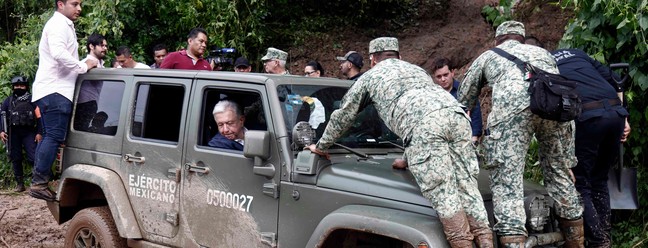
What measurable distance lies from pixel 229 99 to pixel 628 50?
336 cm

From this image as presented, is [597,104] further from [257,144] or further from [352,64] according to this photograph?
[352,64]

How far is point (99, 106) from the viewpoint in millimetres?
5391

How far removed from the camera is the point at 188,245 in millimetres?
4598

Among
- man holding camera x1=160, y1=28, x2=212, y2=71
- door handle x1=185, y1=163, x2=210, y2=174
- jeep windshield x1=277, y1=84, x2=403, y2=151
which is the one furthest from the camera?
man holding camera x1=160, y1=28, x2=212, y2=71

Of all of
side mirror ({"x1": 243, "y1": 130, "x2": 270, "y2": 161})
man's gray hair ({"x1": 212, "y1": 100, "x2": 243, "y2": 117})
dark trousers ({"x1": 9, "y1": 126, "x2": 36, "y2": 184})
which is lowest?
dark trousers ({"x1": 9, "y1": 126, "x2": 36, "y2": 184})

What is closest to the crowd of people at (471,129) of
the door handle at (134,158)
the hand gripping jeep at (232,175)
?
the hand gripping jeep at (232,175)

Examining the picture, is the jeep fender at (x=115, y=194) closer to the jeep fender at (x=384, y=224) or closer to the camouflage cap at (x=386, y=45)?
the jeep fender at (x=384, y=224)

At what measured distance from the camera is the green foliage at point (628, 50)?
552 centimetres

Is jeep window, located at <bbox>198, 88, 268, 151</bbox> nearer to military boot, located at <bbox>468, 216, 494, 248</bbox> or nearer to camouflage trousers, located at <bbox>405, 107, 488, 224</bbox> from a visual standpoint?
camouflage trousers, located at <bbox>405, 107, 488, 224</bbox>

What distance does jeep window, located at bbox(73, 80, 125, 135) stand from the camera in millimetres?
5211

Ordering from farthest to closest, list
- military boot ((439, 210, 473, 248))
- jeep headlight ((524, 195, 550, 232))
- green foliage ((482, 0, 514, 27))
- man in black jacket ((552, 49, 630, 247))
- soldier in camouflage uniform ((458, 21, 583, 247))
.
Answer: green foliage ((482, 0, 514, 27))
man in black jacket ((552, 49, 630, 247))
soldier in camouflage uniform ((458, 21, 583, 247))
jeep headlight ((524, 195, 550, 232))
military boot ((439, 210, 473, 248))

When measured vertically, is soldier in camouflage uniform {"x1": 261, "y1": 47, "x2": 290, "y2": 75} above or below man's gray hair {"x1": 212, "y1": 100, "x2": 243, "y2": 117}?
above

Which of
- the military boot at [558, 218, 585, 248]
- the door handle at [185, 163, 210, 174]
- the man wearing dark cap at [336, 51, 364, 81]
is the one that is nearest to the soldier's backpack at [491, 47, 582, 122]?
the military boot at [558, 218, 585, 248]

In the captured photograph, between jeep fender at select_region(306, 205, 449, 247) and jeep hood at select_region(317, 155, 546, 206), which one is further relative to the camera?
jeep hood at select_region(317, 155, 546, 206)
